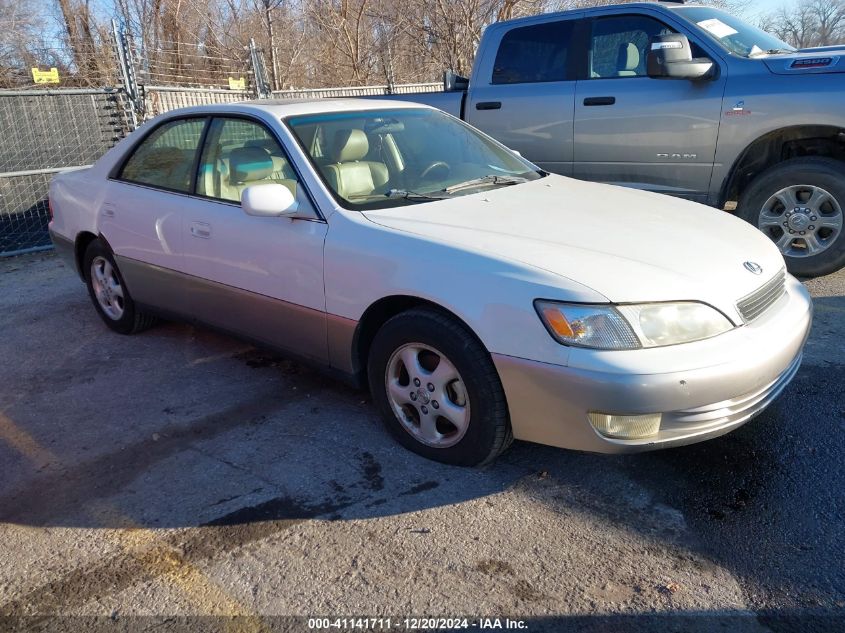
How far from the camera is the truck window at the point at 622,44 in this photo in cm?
590

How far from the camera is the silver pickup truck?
5.25 metres

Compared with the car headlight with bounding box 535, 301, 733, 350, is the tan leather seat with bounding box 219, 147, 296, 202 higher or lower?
higher

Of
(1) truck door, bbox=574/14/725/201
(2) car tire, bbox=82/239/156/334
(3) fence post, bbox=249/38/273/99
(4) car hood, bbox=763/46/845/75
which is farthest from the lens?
(3) fence post, bbox=249/38/273/99

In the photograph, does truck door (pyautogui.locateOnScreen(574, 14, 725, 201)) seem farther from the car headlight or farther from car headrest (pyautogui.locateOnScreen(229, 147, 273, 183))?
the car headlight

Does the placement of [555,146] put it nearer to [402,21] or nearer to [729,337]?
[729,337]

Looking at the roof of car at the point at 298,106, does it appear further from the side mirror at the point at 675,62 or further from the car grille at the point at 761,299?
the car grille at the point at 761,299

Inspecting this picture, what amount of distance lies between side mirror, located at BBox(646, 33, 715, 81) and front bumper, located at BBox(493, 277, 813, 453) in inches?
123

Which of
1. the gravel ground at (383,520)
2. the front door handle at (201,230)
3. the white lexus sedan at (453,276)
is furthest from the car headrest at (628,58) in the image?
the front door handle at (201,230)

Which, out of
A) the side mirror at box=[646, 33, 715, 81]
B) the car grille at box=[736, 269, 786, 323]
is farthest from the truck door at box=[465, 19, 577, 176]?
the car grille at box=[736, 269, 786, 323]

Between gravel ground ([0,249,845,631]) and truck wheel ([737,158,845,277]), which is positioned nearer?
gravel ground ([0,249,845,631])

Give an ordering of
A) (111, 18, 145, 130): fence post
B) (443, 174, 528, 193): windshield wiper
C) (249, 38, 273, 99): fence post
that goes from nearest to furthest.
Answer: (443, 174, 528, 193): windshield wiper
(111, 18, 145, 130): fence post
(249, 38, 273, 99): fence post

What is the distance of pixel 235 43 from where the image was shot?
20.4 meters

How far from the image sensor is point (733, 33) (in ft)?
19.1

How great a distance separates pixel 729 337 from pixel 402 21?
64.2ft
